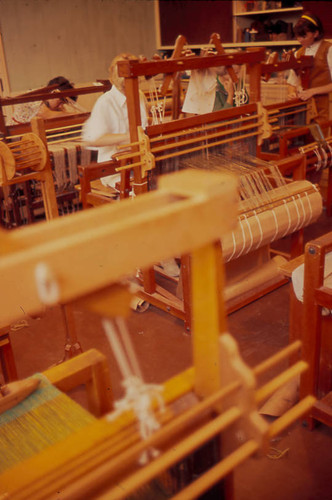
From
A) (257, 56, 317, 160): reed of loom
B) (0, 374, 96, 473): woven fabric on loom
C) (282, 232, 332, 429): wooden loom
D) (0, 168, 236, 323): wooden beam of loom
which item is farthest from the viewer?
(257, 56, 317, 160): reed of loom

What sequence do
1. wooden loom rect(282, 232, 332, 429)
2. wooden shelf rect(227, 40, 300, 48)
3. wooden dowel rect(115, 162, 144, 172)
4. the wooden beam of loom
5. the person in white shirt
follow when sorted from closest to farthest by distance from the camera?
the wooden beam of loom → wooden loom rect(282, 232, 332, 429) → wooden dowel rect(115, 162, 144, 172) → the person in white shirt → wooden shelf rect(227, 40, 300, 48)

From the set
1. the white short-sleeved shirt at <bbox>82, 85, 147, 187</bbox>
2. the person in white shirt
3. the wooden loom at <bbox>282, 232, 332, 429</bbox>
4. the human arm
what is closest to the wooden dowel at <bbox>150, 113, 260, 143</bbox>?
the person in white shirt

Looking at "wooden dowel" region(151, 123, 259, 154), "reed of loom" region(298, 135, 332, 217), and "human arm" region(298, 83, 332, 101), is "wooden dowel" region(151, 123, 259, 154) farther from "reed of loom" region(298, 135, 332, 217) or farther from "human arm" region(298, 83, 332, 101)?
"human arm" region(298, 83, 332, 101)

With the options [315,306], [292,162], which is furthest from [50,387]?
[292,162]

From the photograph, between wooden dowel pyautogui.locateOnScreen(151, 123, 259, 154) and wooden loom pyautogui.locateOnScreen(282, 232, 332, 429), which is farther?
wooden dowel pyautogui.locateOnScreen(151, 123, 259, 154)

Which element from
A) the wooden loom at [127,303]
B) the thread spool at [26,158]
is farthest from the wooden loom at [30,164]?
the wooden loom at [127,303]

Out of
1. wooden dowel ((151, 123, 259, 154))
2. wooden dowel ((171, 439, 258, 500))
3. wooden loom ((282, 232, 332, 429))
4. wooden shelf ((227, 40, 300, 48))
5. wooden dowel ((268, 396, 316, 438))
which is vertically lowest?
wooden loom ((282, 232, 332, 429))

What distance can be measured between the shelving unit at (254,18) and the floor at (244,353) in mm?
3593

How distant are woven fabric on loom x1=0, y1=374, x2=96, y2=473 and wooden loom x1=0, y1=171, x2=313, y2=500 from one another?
15 cm

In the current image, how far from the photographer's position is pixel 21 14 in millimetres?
5625

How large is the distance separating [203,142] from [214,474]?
218 centimetres

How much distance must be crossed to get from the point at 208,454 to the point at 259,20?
5.89 meters

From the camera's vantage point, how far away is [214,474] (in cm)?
62

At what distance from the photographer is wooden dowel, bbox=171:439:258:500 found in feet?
1.98
